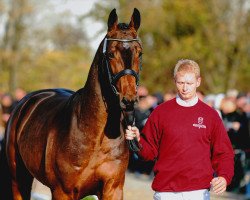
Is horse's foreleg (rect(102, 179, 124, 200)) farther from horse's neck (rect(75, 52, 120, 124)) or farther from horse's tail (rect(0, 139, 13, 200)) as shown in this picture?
horse's tail (rect(0, 139, 13, 200))

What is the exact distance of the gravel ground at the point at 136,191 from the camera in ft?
37.9

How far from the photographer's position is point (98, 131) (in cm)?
623

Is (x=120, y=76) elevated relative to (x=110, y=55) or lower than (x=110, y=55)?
lower

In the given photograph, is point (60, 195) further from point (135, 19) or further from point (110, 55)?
point (135, 19)

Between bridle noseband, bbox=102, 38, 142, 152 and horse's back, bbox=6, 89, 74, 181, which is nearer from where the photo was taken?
bridle noseband, bbox=102, 38, 142, 152

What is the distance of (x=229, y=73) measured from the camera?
113 feet

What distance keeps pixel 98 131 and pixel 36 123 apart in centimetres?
144

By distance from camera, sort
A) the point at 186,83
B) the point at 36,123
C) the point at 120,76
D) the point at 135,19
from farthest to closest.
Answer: the point at 36,123 → the point at 135,19 → the point at 120,76 → the point at 186,83

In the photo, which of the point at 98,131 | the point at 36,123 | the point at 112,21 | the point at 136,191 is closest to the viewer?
the point at 112,21

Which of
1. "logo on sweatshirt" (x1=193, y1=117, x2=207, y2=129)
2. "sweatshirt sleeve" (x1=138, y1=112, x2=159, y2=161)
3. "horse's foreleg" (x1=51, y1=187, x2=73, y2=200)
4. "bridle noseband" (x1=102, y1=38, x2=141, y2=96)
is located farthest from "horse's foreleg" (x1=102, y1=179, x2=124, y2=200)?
"logo on sweatshirt" (x1=193, y1=117, x2=207, y2=129)

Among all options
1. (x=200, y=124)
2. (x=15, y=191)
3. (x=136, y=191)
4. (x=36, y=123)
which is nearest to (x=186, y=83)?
(x=200, y=124)

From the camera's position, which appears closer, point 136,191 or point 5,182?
point 5,182

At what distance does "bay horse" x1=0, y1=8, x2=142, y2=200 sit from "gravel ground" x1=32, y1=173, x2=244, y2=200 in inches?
165

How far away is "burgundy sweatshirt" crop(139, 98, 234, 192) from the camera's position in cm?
524
